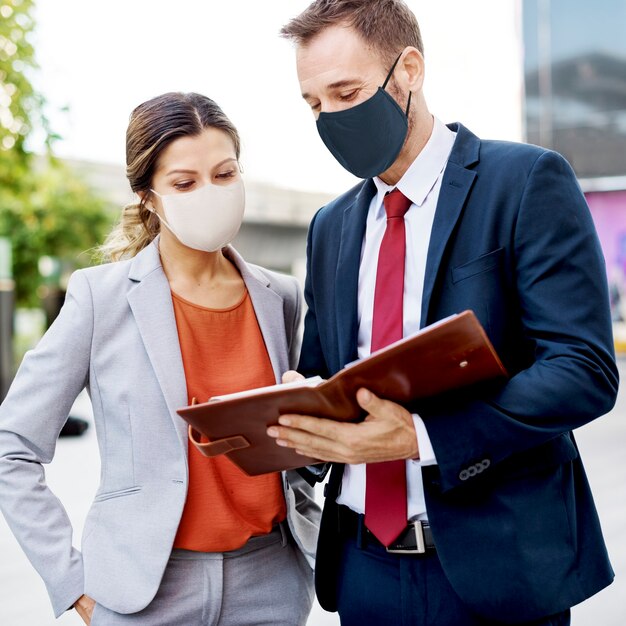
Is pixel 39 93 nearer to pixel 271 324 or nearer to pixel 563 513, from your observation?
pixel 271 324

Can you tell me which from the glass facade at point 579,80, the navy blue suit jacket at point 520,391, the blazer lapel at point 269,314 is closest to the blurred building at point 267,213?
the glass facade at point 579,80

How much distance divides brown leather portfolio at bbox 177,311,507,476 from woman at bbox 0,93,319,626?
310mm

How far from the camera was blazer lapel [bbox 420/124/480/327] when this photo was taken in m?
1.52

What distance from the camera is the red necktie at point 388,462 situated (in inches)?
62.2

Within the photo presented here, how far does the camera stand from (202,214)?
73.4 inches

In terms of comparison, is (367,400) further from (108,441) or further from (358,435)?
(108,441)

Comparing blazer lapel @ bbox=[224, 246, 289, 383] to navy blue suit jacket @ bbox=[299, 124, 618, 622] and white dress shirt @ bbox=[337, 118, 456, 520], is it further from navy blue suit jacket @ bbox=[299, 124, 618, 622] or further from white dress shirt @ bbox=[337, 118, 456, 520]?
navy blue suit jacket @ bbox=[299, 124, 618, 622]

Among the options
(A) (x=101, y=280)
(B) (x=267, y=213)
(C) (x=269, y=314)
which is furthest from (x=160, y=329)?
(B) (x=267, y=213)

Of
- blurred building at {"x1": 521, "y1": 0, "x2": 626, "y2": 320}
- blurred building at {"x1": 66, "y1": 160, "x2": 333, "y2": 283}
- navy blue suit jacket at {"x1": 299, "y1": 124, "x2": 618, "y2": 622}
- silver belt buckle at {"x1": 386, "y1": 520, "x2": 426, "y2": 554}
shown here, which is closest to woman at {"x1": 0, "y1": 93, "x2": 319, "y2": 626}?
silver belt buckle at {"x1": 386, "y1": 520, "x2": 426, "y2": 554}

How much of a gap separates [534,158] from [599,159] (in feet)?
41.6

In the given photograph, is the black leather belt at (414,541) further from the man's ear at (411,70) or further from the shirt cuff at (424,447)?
the man's ear at (411,70)

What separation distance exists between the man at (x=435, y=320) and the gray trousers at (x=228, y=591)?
0.35ft

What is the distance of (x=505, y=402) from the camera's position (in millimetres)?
1401

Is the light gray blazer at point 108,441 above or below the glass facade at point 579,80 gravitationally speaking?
above
